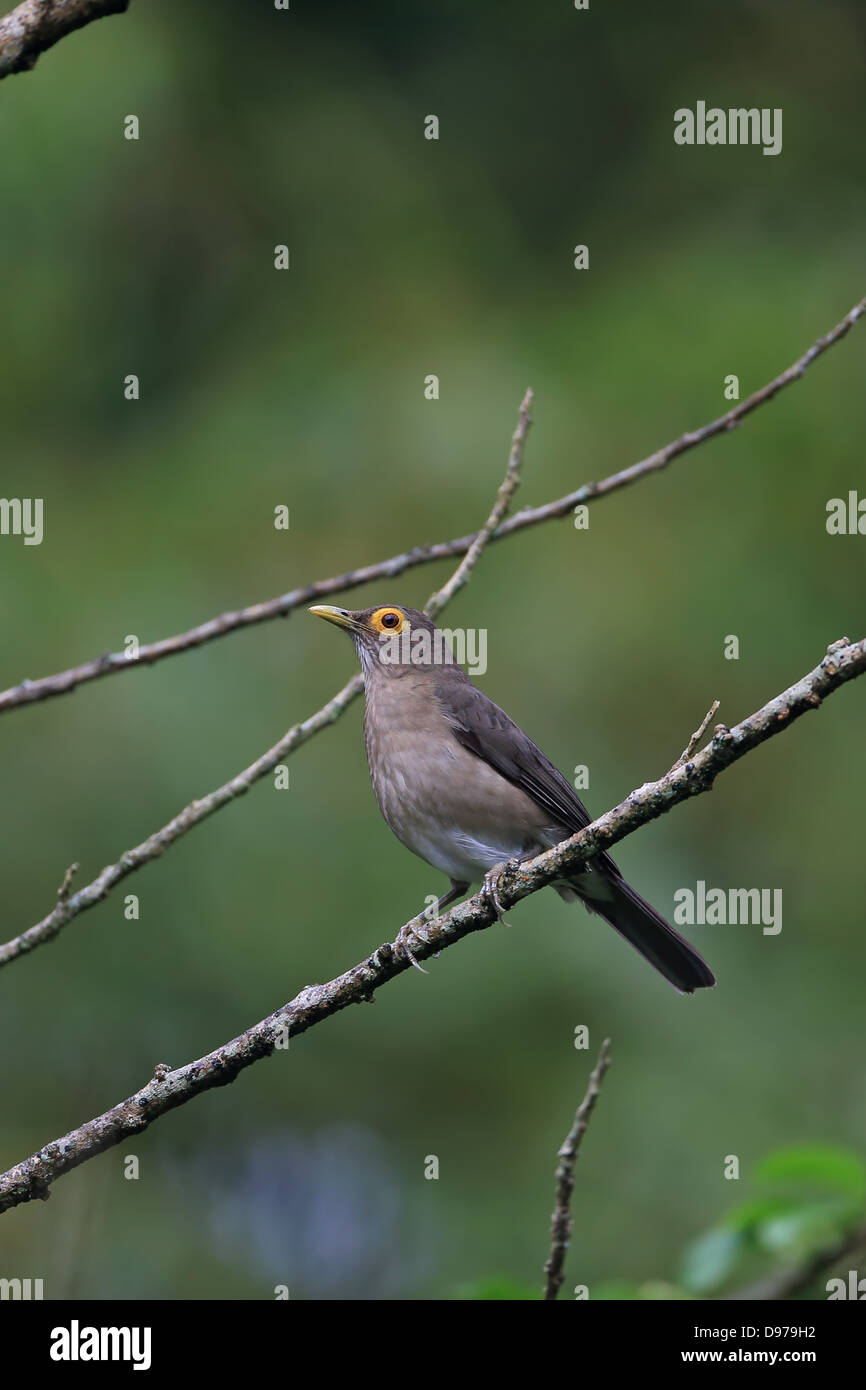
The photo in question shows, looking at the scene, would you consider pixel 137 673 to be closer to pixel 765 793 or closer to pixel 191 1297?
pixel 191 1297

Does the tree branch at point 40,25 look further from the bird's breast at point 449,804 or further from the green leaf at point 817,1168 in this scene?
the green leaf at point 817,1168

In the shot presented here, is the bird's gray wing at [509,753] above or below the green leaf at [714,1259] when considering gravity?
above

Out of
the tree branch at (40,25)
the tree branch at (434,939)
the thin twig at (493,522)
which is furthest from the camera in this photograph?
the thin twig at (493,522)

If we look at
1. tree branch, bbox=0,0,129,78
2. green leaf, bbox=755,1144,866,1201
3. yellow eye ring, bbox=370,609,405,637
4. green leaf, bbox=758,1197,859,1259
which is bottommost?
green leaf, bbox=758,1197,859,1259

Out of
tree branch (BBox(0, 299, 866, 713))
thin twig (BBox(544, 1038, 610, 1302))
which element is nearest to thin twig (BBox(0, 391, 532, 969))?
tree branch (BBox(0, 299, 866, 713))

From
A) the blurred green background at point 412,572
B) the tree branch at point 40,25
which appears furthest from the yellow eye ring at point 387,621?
the tree branch at point 40,25

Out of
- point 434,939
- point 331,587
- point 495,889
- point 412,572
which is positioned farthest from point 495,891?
point 412,572

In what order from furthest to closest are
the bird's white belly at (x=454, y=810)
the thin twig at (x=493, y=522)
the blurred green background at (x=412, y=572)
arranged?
the blurred green background at (x=412, y=572) < the bird's white belly at (x=454, y=810) < the thin twig at (x=493, y=522)

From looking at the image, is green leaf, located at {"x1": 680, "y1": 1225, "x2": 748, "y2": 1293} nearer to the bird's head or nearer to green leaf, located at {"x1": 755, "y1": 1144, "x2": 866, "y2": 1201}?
green leaf, located at {"x1": 755, "y1": 1144, "x2": 866, "y2": 1201}

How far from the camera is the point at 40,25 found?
3.52 meters

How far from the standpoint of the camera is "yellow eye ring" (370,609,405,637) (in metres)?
6.30

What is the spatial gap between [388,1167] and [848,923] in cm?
369

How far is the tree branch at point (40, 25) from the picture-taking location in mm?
3514

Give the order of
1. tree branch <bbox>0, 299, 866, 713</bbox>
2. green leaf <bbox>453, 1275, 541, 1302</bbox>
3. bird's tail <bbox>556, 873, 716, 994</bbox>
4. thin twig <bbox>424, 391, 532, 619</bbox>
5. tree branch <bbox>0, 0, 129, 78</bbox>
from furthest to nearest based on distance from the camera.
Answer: bird's tail <bbox>556, 873, 716, 994</bbox> < thin twig <bbox>424, 391, 532, 619</bbox> < tree branch <bbox>0, 299, 866, 713</bbox> < green leaf <bbox>453, 1275, 541, 1302</bbox> < tree branch <bbox>0, 0, 129, 78</bbox>
